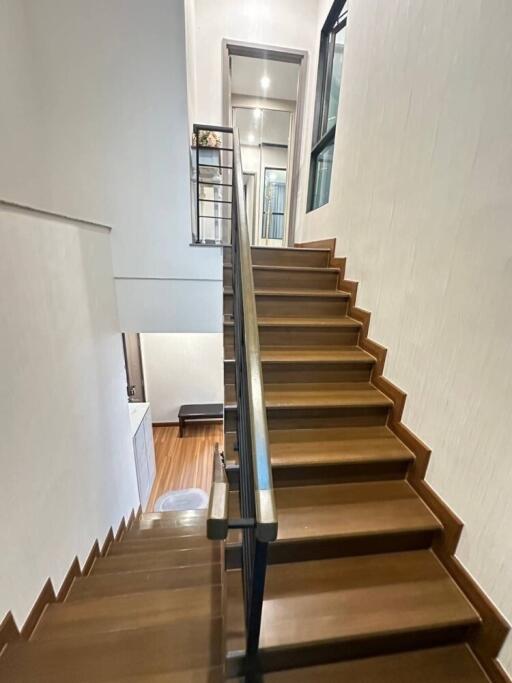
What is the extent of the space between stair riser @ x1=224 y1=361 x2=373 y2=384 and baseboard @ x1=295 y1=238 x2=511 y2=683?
0.30 ft

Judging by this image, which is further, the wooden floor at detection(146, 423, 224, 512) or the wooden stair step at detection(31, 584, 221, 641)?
the wooden floor at detection(146, 423, 224, 512)

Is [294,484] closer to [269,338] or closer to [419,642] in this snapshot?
[419,642]

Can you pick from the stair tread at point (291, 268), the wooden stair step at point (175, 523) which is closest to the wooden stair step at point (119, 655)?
the wooden stair step at point (175, 523)

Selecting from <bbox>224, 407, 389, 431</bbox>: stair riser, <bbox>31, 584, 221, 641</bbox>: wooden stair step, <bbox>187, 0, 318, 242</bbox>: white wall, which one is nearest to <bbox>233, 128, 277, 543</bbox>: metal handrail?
<bbox>224, 407, 389, 431</bbox>: stair riser

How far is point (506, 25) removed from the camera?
43.9 inches

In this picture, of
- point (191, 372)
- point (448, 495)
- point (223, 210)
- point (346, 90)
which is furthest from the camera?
point (191, 372)

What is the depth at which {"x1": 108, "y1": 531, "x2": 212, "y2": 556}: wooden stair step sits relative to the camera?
2.33m

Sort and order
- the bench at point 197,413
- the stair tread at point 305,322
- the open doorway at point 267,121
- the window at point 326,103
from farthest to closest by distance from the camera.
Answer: the bench at point 197,413 < the open doorway at point 267,121 < the window at point 326,103 < the stair tread at point 305,322

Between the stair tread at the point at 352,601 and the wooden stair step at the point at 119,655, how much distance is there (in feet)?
0.68

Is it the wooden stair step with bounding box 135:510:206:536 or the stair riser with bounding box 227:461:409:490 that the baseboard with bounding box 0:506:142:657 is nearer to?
the wooden stair step with bounding box 135:510:206:536

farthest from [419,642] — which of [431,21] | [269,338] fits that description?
[431,21]

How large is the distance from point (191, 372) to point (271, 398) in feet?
14.5

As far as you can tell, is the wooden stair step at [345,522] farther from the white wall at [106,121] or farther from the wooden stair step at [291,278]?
the white wall at [106,121]

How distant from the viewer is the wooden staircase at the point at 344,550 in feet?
3.59
